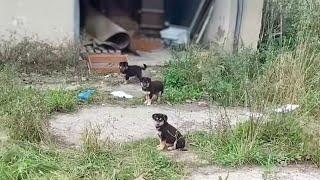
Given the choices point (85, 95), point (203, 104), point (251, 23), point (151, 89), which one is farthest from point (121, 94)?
point (251, 23)

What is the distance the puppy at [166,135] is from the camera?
15.0ft

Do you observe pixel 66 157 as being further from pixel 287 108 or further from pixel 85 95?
pixel 287 108

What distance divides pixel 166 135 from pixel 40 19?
3701mm

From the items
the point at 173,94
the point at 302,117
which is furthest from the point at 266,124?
the point at 173,94

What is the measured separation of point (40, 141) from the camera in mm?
4613

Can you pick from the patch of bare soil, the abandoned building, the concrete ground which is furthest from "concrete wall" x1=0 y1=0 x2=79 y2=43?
the patch of bare soil

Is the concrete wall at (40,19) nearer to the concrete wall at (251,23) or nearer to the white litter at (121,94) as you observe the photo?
the white litter at (121,94)

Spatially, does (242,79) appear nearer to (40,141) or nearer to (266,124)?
(266,124)

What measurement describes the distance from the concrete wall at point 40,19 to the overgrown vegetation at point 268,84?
1.68 metres

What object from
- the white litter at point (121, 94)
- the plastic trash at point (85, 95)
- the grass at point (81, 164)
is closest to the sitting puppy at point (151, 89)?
the white litter at point (121, 94)

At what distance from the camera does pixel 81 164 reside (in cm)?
425

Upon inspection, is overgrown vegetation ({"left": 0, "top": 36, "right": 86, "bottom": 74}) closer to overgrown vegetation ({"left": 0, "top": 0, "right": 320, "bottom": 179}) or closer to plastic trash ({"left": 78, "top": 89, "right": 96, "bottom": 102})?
overgrown vegetation ({"left": 0, "top": 0, "right": 320, "bottom": 179})

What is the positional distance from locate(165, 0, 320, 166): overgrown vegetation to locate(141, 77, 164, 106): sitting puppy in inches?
10.1

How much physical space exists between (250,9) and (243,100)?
8.33 feet
